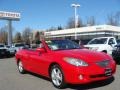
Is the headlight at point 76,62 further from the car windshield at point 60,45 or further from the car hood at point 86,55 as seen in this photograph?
the car windshield at point 60,45

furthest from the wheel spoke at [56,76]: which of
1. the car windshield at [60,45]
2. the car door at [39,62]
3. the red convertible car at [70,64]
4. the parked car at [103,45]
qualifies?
the parked car at [103,45]

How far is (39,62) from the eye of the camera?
9.62 m

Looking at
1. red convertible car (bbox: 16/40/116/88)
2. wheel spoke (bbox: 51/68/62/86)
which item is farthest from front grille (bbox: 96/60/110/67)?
wheel spoke (bbox: 51/68/62/86)

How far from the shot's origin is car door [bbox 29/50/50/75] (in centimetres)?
916

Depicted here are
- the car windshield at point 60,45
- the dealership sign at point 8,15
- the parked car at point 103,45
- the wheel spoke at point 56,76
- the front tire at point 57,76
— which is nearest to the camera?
the front tire at point 57,76

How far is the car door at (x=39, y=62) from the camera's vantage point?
A: 9.16 meters

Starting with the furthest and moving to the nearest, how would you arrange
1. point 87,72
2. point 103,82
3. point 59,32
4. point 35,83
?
point 59,32
point 35,83
point 103,82
point 87,72

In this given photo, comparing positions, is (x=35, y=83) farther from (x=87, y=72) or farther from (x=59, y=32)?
(x=59, y=32)

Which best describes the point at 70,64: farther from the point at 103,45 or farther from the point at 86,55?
the point at 103,45

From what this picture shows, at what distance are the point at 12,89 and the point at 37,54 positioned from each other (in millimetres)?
1806

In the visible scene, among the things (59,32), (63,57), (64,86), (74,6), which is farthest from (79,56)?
(59,32)

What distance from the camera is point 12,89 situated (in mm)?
8656

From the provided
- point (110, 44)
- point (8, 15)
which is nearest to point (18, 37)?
point (8, 15)

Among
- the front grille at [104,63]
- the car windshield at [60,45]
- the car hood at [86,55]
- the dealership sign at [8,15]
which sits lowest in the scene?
the front grille at [104,63]
